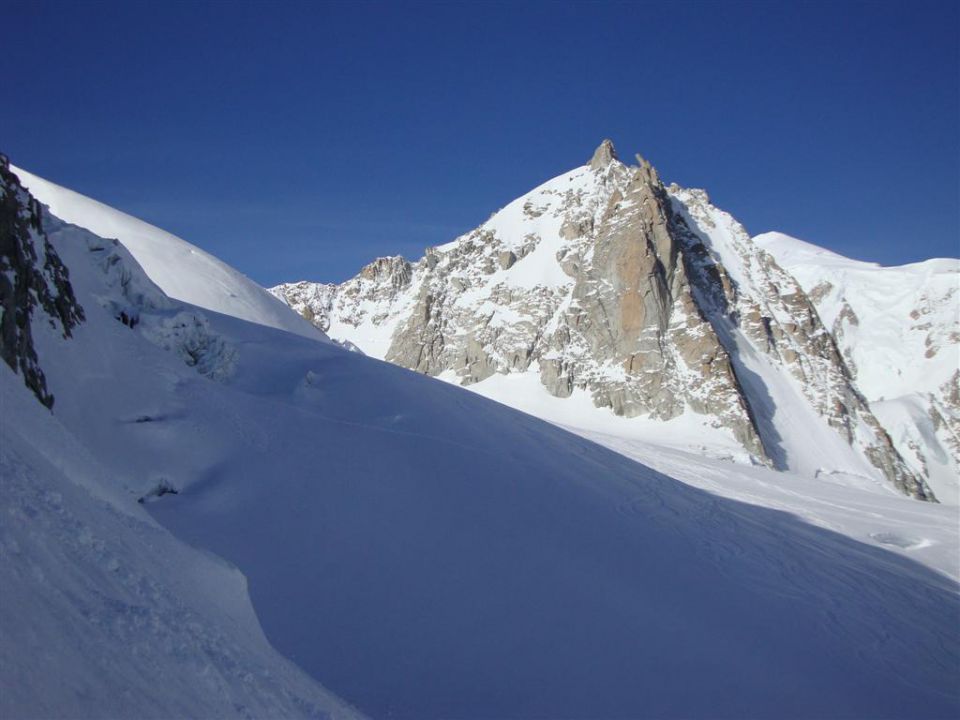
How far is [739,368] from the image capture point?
84.2 metres

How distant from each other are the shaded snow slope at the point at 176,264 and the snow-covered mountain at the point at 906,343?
10526 centimetres

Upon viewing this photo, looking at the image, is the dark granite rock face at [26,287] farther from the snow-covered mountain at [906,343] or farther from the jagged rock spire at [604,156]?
the snow-covered mountain at [906,343]

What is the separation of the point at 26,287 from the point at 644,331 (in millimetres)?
75951

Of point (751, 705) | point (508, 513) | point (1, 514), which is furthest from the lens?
point (508, 513)

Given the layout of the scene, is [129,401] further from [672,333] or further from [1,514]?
[672,333]

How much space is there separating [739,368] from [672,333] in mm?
11094

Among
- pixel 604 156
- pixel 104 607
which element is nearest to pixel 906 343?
pixel 604 156

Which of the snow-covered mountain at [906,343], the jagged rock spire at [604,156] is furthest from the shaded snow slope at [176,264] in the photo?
the snow-covered mountain at [906,343]

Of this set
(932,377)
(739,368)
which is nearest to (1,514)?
(739,368)

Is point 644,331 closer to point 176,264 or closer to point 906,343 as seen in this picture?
point 176,264

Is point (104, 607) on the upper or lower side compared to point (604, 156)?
lower

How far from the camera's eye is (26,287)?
9125 mm

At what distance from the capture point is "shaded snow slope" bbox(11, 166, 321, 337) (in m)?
22.5

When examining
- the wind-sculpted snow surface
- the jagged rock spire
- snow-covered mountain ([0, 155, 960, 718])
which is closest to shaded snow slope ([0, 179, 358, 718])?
snow-covered mountain ([0, 155, 960, 718])
